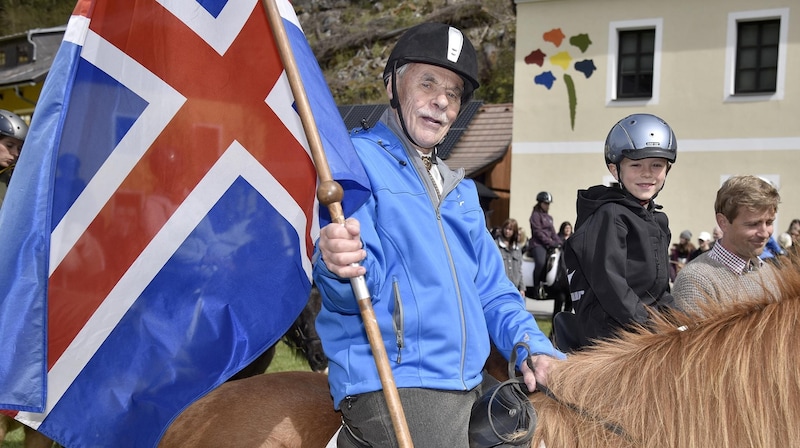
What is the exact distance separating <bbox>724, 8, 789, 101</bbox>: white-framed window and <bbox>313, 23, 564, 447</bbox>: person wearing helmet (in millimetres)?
17124

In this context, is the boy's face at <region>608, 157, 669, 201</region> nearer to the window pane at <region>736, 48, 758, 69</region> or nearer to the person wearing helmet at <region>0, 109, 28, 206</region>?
the person wearing helmet at <region>0, 109, 28, 206</region>

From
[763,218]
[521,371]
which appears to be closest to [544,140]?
[763,218]

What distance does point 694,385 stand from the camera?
6.95 ft

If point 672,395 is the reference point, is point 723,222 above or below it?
above

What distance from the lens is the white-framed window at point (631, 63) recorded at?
18.6 meters

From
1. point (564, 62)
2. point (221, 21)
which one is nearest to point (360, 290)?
point (221, 21)

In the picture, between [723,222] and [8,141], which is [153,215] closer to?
[723,222]

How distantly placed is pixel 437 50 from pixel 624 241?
4.34ft

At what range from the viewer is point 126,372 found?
8.21 feet

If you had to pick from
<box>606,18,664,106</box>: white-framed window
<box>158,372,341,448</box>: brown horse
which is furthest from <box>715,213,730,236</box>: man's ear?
<box>606,18,664,106</box>: white-framed window

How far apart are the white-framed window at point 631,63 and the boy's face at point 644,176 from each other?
15.9 meters

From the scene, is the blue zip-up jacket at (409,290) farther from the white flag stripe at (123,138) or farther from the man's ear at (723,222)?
the man's ear at (723,222)

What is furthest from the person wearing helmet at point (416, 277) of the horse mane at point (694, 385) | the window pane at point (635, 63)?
the window pane at point (635, 63)

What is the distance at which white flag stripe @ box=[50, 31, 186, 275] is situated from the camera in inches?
97.5
